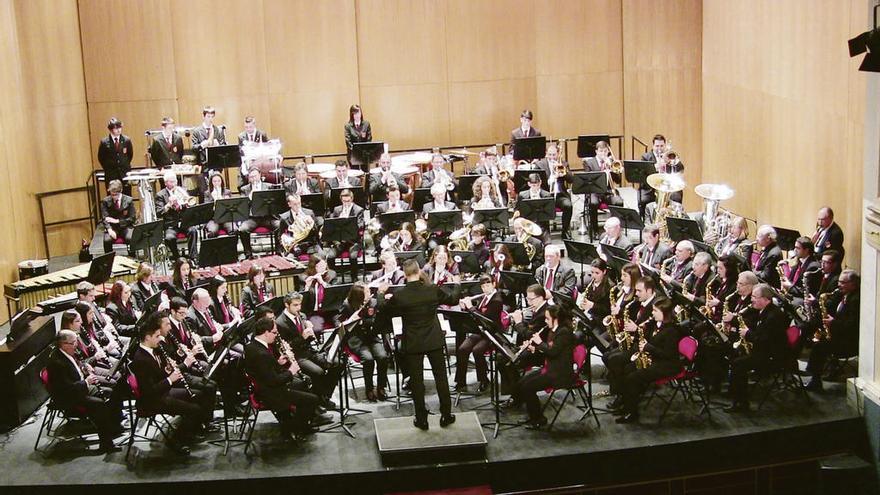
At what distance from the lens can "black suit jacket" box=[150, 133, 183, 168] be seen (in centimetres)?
1484

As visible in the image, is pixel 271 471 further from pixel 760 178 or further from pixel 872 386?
pixel 760 178

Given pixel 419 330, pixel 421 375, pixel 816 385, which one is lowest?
pixel 816 385

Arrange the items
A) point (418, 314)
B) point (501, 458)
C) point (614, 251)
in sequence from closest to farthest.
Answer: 1. point (501, 458)
2. point (418, 314)
3. point (614, 251)

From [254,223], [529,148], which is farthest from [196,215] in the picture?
[529,148]

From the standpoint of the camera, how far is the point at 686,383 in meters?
10.2

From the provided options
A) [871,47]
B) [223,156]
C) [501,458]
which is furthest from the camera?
[223,156]

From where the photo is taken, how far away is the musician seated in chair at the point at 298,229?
13070 millimetres

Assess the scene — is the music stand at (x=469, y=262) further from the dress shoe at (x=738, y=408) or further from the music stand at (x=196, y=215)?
the music stand at (x=196, y=215)

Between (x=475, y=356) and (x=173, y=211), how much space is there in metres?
5.13

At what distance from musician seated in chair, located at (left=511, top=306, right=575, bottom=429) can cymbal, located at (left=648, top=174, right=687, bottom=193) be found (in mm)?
4092

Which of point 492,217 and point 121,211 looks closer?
point 492,217

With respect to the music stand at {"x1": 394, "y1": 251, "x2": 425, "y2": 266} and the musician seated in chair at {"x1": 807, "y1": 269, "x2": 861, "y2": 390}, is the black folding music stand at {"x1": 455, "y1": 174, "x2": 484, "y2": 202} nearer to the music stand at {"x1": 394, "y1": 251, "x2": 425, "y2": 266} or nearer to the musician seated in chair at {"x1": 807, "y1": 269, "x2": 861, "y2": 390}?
the music stand at {"x1": 394, "y1": 251, "x2": 425, "y2": 266}

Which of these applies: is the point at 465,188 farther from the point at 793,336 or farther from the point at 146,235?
the point at 793,336

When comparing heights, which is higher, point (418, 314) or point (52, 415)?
point (418, 314)
